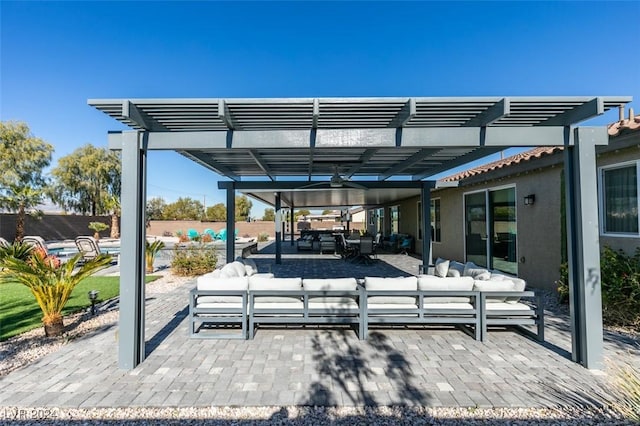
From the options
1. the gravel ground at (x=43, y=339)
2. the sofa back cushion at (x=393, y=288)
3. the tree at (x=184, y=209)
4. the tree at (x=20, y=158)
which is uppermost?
the tree at (x=20, y=158)

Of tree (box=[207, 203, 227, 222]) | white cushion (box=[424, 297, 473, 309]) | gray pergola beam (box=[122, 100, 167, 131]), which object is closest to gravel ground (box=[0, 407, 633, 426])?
white cushion (box=[424, 297, 473, 309])

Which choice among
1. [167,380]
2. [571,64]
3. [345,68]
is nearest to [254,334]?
[167,380]

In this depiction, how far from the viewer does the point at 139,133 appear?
12.7 ft

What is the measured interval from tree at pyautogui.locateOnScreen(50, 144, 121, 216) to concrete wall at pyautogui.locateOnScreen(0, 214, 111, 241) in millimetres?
2305

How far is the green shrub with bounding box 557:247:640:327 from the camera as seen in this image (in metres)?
4.84

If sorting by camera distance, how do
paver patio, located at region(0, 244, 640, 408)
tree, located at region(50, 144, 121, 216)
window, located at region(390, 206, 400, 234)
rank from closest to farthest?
1. paver patio, located at region(0, 244, 640, 408)
2. window, located at region(390, 206, 400, 234)
3. tree, located at region(50, 144, 121, 216)

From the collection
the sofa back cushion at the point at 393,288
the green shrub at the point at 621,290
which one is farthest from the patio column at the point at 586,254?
the sofa back cushion at the point at 393,288

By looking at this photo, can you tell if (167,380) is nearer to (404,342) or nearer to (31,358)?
(31,358)

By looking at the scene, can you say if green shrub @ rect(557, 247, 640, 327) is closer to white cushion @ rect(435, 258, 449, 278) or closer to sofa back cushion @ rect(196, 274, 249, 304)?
white cushion @ rect(435, 258, 449, 278)

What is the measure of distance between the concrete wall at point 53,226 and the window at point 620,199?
32303 millimetres

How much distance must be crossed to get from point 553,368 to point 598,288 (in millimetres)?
1115

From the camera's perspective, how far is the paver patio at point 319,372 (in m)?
3.02

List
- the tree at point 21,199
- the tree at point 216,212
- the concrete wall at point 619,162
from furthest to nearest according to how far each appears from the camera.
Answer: the tree at point 216,212, the tree at point 21,199, the concrete wall at point 619,162

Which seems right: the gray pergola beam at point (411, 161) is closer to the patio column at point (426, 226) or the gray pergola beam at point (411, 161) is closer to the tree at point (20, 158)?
the patio column at point (426, 226)
